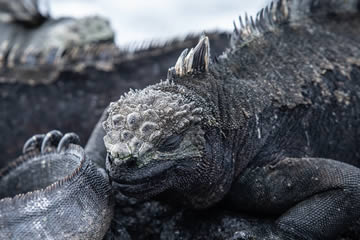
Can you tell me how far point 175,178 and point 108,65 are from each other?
3295 millimetres

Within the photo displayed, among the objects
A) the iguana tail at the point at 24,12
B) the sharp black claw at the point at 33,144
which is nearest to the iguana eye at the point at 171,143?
the sharp black claw at the point at 33,144

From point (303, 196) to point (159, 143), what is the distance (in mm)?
887

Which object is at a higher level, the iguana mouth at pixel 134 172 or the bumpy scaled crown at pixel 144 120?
the bumpy scaled crown at pixel 144 120

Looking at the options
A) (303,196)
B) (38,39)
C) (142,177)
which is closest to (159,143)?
(142,177)

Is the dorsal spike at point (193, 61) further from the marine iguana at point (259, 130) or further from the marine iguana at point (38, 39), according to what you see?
the marine iguana at point (38, 39)

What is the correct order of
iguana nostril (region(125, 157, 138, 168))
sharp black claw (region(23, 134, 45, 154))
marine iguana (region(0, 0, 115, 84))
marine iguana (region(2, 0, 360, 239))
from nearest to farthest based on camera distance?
1. iguana nostril (region(125, 157, 138, 168))
2. marine iguana (region(2, 0, 360, 239))
3. sharp black claw (region(23, 134, 45, 154))
4. marine iguana (region(0, 0, 115, 84))

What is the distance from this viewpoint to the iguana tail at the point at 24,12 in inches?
277

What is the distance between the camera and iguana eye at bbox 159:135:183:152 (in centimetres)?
236

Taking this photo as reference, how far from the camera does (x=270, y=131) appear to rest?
290cm

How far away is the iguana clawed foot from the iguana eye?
74cm

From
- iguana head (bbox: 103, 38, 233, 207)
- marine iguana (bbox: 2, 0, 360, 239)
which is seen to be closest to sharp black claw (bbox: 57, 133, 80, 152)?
marine iguana (bbox: 2, 0, 360, 239)

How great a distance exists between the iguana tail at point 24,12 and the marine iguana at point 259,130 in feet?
14.7

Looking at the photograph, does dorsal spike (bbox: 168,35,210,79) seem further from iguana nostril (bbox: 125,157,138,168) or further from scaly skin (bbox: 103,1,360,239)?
iguana nostril (bbox: 125,157,138,168)

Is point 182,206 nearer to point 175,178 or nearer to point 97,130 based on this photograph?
point 175,178
